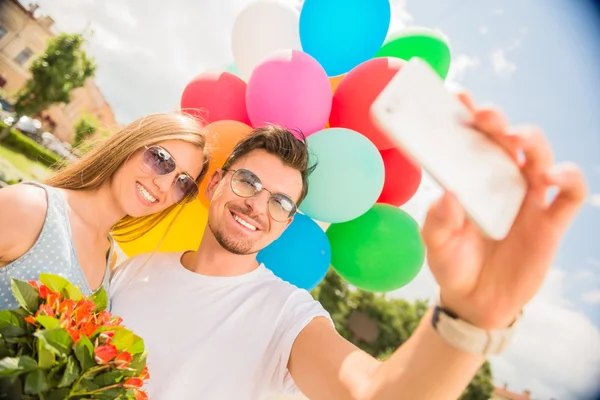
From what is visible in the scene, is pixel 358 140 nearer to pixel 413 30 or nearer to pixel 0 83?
pixel 413 30

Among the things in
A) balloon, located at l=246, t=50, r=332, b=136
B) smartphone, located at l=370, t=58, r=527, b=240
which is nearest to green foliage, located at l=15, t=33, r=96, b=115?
balloon, located at l=246, t=50, r=332, b=136

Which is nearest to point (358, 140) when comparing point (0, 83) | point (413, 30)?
point (413, 30)

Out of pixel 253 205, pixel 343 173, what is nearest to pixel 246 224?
pixel 253 205

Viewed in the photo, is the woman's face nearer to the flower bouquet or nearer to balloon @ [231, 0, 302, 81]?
the flower bouquet

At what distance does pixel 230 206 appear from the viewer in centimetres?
219

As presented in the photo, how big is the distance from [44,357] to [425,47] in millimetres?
2949

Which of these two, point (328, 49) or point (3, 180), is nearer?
point (328, 49)

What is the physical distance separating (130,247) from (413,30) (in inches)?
107

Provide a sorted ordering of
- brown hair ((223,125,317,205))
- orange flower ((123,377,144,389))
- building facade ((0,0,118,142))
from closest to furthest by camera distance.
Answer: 1. orange flower ((123,377,144,389))
2. brown hair ((223,125,317,205))
3. building facade ((0,0,118,142))

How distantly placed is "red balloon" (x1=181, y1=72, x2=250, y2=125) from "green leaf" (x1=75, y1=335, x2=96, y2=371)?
1.92m

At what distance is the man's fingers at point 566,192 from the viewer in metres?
0.84

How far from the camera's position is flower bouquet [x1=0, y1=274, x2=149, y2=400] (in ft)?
3.34

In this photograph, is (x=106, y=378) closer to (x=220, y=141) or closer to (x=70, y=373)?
(x=70, y=373)

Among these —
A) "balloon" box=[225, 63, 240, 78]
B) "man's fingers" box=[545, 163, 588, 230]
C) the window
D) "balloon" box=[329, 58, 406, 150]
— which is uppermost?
"balloon" box=[329, 58, 406, 150]
